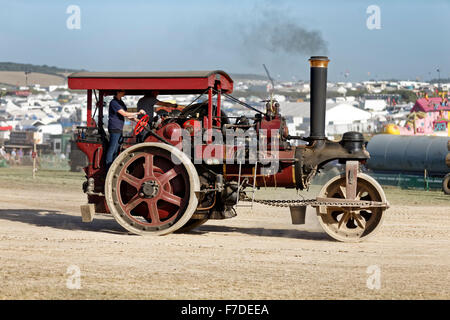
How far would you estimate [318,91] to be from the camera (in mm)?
10977

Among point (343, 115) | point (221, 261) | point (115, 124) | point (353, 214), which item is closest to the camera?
point (221, 261)

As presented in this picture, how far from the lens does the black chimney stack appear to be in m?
11.0

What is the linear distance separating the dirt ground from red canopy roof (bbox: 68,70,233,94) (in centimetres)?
215

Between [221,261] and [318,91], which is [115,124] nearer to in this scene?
[318,91]

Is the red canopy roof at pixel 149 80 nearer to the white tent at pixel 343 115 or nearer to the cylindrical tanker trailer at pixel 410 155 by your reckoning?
the cylindrical tanker trailer at pixel 410 155

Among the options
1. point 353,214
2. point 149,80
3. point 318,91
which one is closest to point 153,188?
point 149,80

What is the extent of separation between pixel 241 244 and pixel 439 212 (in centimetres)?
755

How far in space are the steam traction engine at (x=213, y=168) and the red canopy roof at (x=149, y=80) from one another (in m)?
0.01

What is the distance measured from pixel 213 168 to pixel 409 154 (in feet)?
62.0

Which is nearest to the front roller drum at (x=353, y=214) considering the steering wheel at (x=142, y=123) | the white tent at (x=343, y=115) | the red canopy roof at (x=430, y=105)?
the steering wheel at (x=142, y=123)

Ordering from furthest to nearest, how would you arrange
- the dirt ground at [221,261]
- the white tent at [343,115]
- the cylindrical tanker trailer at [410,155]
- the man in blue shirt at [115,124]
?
the white tent at [343,115] < the cylindrical tanker trailer at [410,155] < the man in blue shirt at [115,124] < the dirt ground at [221,261]

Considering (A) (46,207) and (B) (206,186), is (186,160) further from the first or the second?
(A) (46,207)

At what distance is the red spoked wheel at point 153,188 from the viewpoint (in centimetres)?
1095
